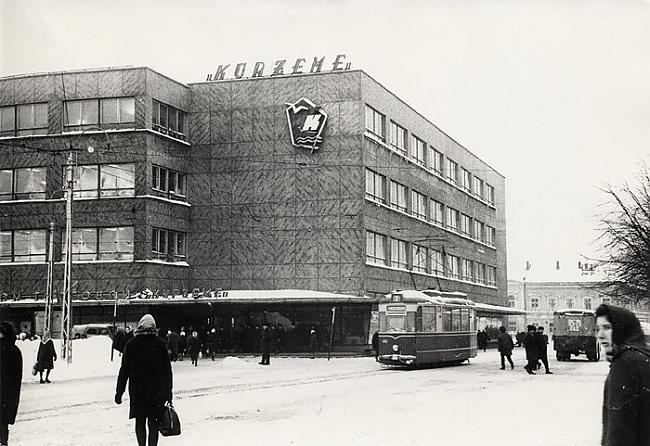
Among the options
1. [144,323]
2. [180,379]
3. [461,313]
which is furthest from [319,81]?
[144,323]

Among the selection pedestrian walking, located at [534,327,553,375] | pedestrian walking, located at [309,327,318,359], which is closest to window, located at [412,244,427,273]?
pedestrian walking, located at [309,327,318,359]

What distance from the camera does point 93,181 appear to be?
49188 mm

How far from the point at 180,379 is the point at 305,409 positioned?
38.7 feet

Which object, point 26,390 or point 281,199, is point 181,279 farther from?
point 26,390

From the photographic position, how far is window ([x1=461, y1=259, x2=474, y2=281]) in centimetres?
7354

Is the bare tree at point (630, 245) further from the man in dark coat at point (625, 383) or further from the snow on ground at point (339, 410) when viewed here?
the man in dark coat at point (625, 383)

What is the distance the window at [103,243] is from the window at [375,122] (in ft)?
49.6

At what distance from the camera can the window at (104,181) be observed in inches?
1910

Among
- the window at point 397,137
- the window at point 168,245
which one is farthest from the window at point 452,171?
the window at point 168,245

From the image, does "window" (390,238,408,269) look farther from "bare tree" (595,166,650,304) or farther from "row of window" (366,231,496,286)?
"bare tree" (595,166,650,304)

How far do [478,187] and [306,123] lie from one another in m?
33.8

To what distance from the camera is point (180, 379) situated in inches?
1103

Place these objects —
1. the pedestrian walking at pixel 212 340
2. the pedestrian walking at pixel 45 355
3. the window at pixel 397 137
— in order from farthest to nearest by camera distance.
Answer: the window at pixel 397 137 → the pedestrian walking at pixel 212 340 → the pedestrian walking at pixel 45 355

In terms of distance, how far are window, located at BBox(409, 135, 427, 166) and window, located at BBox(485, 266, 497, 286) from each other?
72.8 ft
